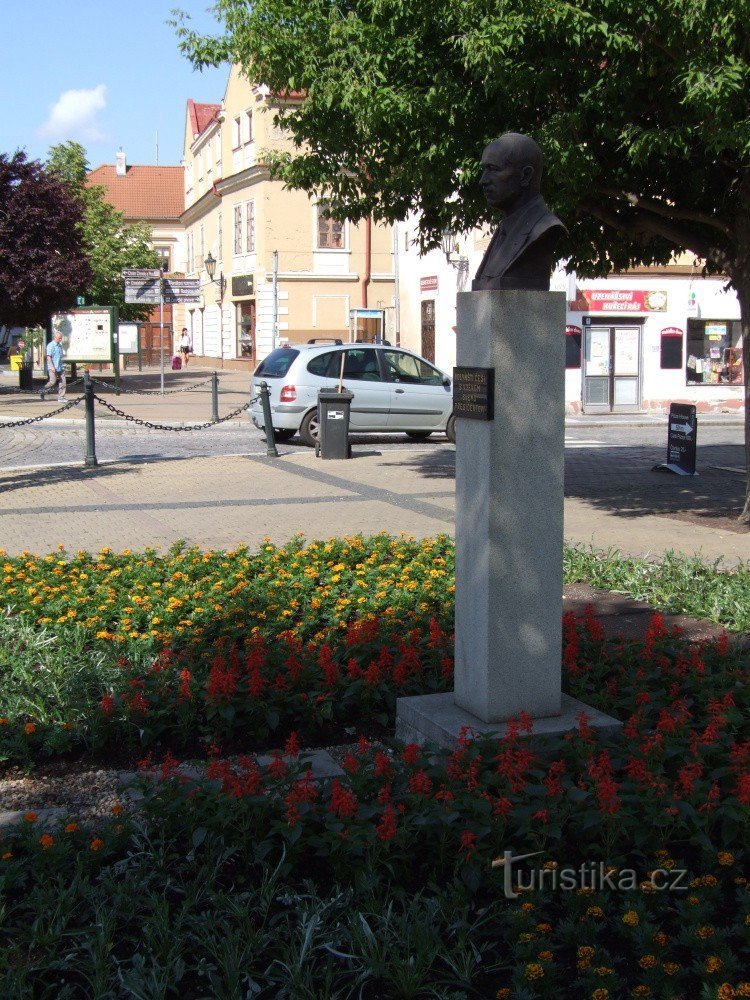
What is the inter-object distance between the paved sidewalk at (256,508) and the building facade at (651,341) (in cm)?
1319

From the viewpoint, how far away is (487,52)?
852cm

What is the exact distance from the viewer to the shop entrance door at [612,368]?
28391mm

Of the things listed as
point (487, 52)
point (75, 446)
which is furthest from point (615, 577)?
point (75, 446)

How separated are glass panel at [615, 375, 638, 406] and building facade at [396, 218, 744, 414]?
3 centimetres

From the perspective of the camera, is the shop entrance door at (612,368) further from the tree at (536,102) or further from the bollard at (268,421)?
the tree at (536,102)

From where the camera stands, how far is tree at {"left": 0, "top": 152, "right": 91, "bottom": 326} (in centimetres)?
3394

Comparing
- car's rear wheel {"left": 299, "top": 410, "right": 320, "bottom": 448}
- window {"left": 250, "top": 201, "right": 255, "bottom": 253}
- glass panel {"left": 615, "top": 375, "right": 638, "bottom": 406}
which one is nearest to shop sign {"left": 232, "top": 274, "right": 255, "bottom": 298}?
window {"left": 250, "top": 201, "right": 255, "bottom": 253}

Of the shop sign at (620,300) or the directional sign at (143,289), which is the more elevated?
the directional sign at (143,289)

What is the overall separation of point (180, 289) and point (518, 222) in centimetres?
2953

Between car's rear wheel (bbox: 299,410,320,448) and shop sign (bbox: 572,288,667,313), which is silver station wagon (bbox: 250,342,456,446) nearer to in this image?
car's rear wheel (bbox: 299,410,320,448)

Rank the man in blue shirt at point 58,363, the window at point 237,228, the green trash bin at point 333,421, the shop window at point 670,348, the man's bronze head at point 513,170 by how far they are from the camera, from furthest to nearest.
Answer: the window at point 237,228
the man in blue shirt at point 58,363
the shop window at point 670,348
the green trash bin at point 333,421
the man's bronze head at point 513,170

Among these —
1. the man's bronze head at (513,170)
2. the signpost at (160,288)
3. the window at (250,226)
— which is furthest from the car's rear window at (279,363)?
the window at (250,226)

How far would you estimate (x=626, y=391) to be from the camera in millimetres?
28844

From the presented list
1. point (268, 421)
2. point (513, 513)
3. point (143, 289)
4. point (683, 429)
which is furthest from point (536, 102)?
Result: point (143, 289)
